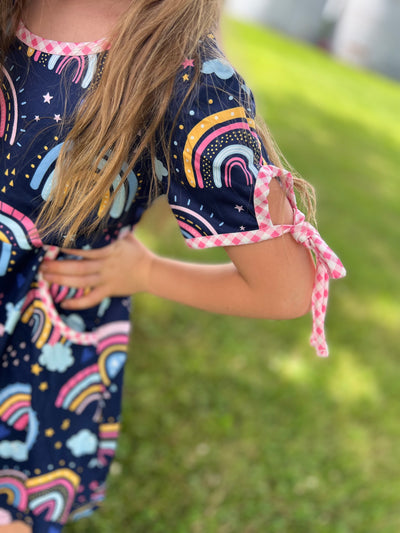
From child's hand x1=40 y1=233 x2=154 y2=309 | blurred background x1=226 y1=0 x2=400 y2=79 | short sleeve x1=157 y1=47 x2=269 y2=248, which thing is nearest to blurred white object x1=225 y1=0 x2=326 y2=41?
blurred background x1=226 y1=0 x2=400 y2=79

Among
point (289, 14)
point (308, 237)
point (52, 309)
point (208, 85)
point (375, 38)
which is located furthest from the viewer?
point (289, 14)

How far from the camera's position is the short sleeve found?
36.2 inches

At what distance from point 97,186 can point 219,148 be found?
0.69ft

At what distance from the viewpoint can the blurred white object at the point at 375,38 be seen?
1908 cm

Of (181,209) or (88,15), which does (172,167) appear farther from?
(88,15)

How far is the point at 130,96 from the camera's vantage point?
934mm

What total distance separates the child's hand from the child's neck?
41 cm

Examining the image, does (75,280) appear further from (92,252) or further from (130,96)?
(130,96)

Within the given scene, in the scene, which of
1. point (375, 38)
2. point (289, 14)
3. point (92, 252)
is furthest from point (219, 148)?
point (289, 14)

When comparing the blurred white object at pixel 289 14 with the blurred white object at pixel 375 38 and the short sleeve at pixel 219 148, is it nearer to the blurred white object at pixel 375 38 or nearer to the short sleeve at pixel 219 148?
the blurred white object at pixel 375 38

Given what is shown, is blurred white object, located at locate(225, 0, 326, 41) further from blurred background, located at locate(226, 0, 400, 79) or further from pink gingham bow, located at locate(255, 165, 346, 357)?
pink gingham bow, located at locate(255, 165, 346, 357)

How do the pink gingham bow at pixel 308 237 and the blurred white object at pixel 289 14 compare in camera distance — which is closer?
the pink gingham bow at pixel 308 237

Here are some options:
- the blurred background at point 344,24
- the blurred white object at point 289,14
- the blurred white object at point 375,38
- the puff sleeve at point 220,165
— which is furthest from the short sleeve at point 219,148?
the blurred white object at point 289,14

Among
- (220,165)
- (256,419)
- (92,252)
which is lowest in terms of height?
(256,419)
